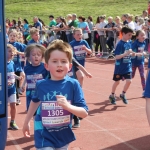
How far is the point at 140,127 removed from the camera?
7.80m

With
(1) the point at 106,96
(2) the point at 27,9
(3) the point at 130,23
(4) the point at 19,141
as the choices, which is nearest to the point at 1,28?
(4) the point at 19,141

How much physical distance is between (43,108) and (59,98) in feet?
1.45

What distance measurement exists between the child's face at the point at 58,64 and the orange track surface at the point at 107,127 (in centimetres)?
271

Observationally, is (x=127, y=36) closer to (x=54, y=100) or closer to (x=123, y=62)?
(x=123, y=62)

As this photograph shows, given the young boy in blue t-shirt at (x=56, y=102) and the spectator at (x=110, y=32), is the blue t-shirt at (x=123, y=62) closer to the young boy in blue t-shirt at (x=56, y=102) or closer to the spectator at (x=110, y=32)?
the young boy in blue t-shirt at (x=56, y=102)

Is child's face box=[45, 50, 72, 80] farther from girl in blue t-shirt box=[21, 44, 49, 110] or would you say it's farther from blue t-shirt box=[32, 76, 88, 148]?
girl in blue t-shirt box=[21, 44, 49, 110]

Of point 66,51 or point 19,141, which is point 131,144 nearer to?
point 19,141

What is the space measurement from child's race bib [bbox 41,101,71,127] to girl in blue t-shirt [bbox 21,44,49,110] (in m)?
2.37

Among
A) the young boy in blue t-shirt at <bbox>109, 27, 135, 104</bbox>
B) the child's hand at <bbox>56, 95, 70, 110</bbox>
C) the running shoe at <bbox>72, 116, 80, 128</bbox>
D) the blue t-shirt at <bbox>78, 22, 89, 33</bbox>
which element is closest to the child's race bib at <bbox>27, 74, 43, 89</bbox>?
Answer: the running shoe at <bbox>72, 116, 80, 128</bbox>

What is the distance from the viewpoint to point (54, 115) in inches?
165

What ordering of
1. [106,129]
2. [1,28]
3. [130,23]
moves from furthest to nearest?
[130,23] → [106,129] → [1,28]

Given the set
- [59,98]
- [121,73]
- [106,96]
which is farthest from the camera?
[106,96]

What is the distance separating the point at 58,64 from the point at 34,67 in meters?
2.75

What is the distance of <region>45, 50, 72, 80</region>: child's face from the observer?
4.07 m
